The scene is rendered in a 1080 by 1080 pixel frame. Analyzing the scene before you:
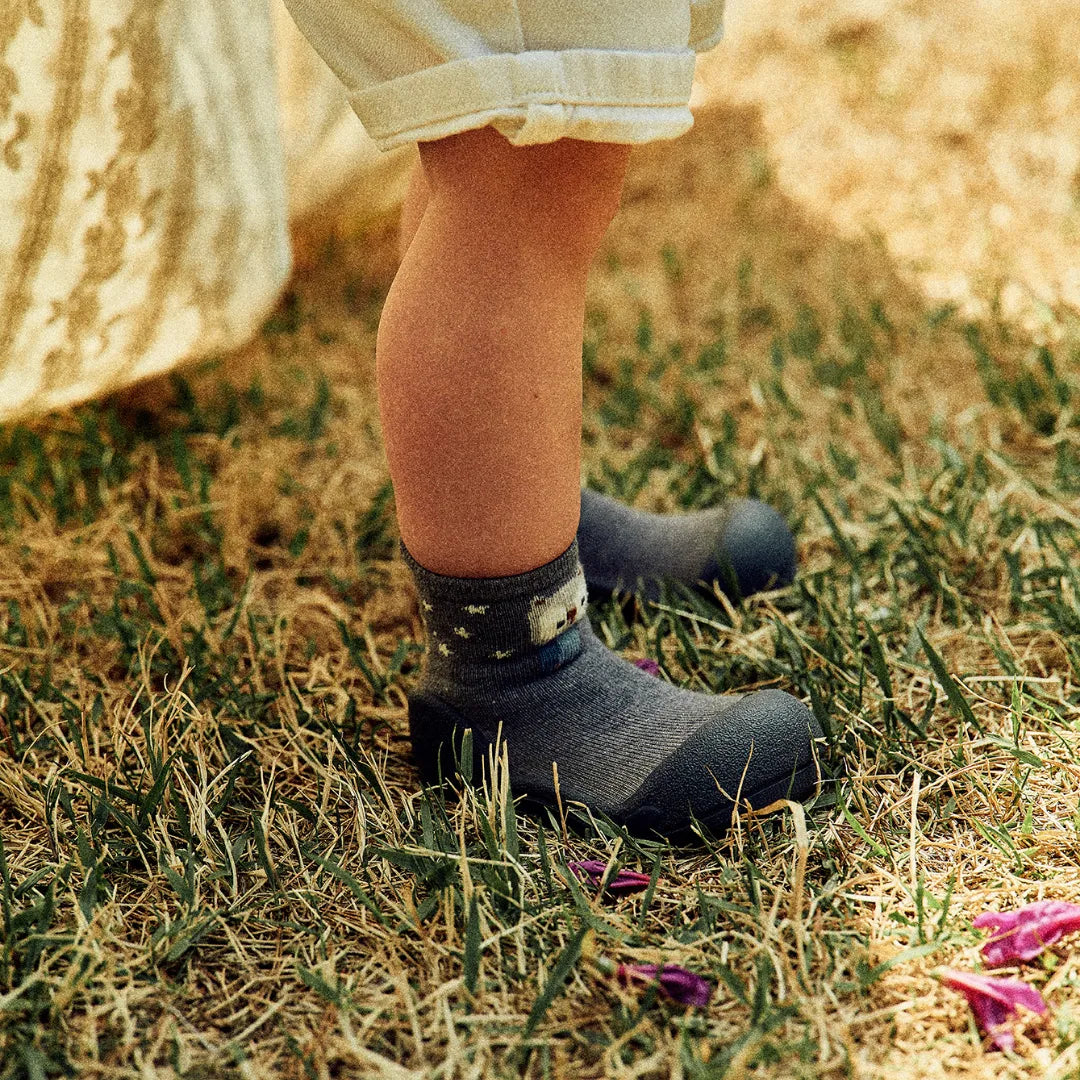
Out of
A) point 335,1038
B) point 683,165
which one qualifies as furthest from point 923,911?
point 683,165

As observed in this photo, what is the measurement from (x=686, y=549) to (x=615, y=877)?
0.48 meters

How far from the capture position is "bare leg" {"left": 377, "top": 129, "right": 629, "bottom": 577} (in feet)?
2.77

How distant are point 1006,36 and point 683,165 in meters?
Result: 0.88

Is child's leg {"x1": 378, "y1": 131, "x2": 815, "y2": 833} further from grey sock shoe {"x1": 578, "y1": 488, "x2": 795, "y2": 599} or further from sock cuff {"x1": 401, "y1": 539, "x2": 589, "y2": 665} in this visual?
grey sock shoe {"x1": 578, "y1": 488, "x2": 795, "y2": 599}

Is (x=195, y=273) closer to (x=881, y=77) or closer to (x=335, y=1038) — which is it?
(x=335, y=1038)

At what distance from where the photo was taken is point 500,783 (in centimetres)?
96

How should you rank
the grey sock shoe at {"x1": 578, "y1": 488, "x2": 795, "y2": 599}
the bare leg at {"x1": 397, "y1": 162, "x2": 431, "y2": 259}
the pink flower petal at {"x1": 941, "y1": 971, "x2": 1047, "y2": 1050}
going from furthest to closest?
the grey sock shoe at {"x1": 578, "y1": 488, "x2": 795, "y2": 599} → the bare leg at {"x1": 397, "y1": 162, "x2": 431, "y2": 259} → the pink flower petal at {"x1": 941, "y1": 971, "x2": 1047, "y2": 1050}

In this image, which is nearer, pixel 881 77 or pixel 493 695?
pixel 493 695

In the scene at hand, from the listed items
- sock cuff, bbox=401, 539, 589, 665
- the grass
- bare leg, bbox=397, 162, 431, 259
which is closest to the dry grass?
the grass

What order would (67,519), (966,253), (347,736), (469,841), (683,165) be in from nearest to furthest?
(469,841), (347,736), (67,519), (966,253), (683,165)

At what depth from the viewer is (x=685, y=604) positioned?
1.24 meters

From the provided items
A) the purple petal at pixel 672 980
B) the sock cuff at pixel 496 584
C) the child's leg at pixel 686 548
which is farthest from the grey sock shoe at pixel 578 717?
the child's leg at pixel 686 548

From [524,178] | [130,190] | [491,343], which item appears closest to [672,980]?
[491,343]

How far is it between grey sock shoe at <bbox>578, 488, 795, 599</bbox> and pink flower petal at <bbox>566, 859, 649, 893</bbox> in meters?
0.41
